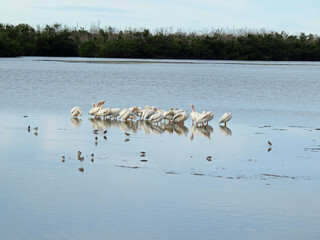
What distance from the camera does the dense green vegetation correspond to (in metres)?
88.7

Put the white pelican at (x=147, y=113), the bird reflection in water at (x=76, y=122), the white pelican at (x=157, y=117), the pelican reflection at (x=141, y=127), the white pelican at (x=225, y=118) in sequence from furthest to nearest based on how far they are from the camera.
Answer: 1. the white pelican at (x=147, y=113)
2. the white pelican at (x=225, y=118)
3. the white pelican at (x=157, y=117)
4. the bird reflection in water at (x=76, y=122)
5. the pelican reflection at (x=141, y=127)

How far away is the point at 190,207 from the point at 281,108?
14.0 metres

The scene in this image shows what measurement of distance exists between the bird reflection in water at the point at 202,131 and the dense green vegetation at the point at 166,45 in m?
72.9

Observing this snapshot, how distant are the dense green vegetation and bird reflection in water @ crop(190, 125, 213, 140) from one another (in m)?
72.9

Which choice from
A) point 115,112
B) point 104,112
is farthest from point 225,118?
point 104,112

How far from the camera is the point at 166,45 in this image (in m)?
89.4

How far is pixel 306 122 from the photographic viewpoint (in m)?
16.4

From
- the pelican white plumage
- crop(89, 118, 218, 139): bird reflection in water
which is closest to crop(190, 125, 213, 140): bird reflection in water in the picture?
crop(89, 118, 218, 139): bird reflection in water

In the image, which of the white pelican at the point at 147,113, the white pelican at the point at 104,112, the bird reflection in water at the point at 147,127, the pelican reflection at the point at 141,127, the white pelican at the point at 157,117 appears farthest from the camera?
the white pelican at the point at 104,112

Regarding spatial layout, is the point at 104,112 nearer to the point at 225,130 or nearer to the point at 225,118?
the point at 225,118

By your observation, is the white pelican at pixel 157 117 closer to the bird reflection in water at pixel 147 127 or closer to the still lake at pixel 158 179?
the bird reflection in water at pixel 147 127

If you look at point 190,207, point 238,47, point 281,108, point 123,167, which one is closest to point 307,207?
point 190,207

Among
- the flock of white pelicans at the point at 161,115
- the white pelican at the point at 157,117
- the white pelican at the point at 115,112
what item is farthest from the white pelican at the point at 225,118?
the white pelican at the point at 115,112

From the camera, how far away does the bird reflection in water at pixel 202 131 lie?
531 inches
